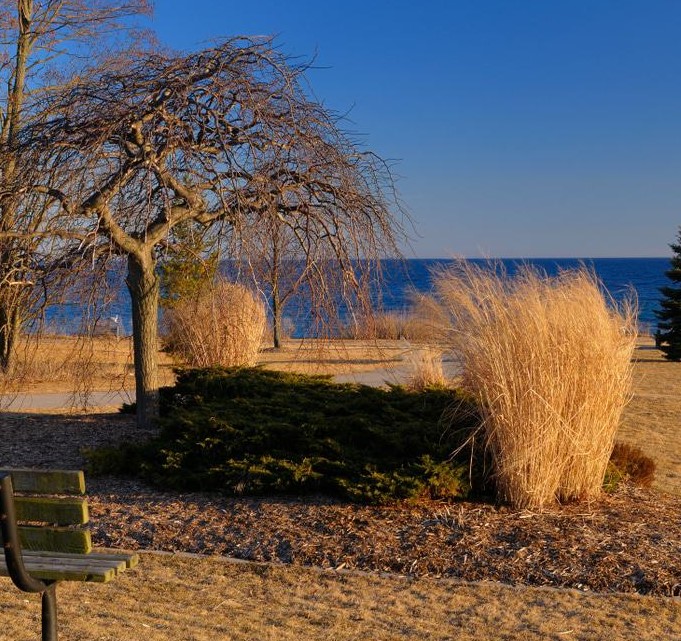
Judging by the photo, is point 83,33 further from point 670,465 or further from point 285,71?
point 670,465

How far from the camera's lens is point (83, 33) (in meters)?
16.1

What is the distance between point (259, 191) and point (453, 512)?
3045mm

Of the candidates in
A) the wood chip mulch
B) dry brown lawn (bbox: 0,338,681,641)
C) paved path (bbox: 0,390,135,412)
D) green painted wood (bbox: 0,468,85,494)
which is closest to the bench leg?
green painted wood (bbox: 0,468,85,494)

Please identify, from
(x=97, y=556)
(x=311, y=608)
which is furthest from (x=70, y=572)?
(x=311, y=608)

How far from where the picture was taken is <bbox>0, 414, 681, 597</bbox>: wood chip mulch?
5055mm

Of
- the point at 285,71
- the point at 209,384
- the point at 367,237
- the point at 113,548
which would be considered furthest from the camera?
the point at 209,384

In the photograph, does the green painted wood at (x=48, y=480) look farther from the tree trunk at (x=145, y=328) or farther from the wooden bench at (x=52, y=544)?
the tree trunk at (x=145, y=328)

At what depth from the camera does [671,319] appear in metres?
22.3

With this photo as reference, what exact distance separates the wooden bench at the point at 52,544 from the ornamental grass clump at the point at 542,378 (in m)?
3.33

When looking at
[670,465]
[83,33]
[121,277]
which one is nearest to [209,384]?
[121,277]

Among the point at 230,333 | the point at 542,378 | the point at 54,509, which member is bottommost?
the point at 54,509

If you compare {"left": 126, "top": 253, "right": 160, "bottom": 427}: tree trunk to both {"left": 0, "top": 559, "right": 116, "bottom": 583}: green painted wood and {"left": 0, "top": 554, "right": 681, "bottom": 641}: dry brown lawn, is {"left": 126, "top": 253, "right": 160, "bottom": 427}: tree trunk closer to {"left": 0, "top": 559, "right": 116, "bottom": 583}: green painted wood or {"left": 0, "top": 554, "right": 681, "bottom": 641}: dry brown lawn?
{"left": 0, "top": 554, "right": 681, "bottom": 641}: dry brown lawn

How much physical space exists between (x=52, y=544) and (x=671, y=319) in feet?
69.5

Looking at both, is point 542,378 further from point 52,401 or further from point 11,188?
point 52,401
